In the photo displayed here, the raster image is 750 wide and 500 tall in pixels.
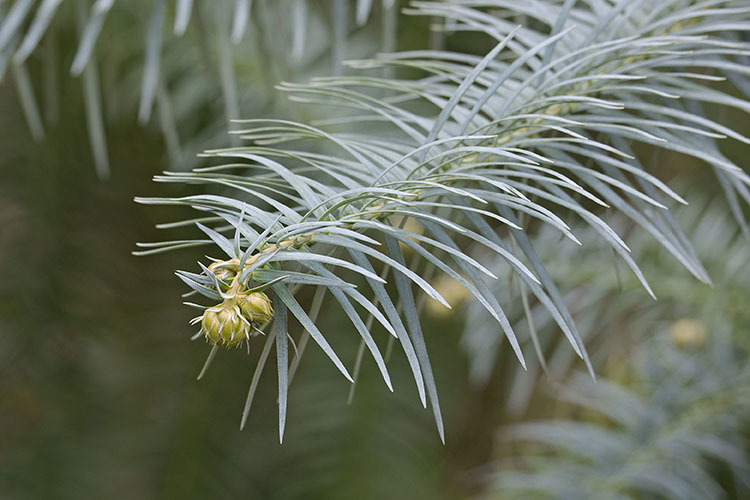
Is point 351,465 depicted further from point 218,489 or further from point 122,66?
point 122,66

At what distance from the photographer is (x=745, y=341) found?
1.03 feet

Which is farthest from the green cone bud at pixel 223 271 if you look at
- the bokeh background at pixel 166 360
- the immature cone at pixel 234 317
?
the bokeh background at pixel 166 360

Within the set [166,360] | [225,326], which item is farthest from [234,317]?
[166,360]

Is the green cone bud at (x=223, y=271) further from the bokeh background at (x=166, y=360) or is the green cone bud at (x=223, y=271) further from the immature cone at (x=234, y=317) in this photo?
the bokeh background at (x=166, y=360)

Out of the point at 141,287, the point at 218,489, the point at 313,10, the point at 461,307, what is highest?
the point at 313,10

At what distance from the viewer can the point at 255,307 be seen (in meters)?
0.11

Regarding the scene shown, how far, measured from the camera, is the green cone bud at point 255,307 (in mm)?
106

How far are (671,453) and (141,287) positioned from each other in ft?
1.65

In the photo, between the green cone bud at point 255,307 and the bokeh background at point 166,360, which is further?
the bokeh background at point 166,360

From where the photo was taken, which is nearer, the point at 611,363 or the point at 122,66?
the point at 611,363

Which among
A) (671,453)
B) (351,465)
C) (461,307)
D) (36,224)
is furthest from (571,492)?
(36,224)

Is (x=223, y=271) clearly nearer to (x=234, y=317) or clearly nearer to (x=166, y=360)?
(x=234, y=317)

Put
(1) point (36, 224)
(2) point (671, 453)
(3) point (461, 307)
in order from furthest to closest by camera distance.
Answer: (1) point (36, 224) → (3) point (461, 307) → (2) point (671, 453)

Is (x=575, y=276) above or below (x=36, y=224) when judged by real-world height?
above
